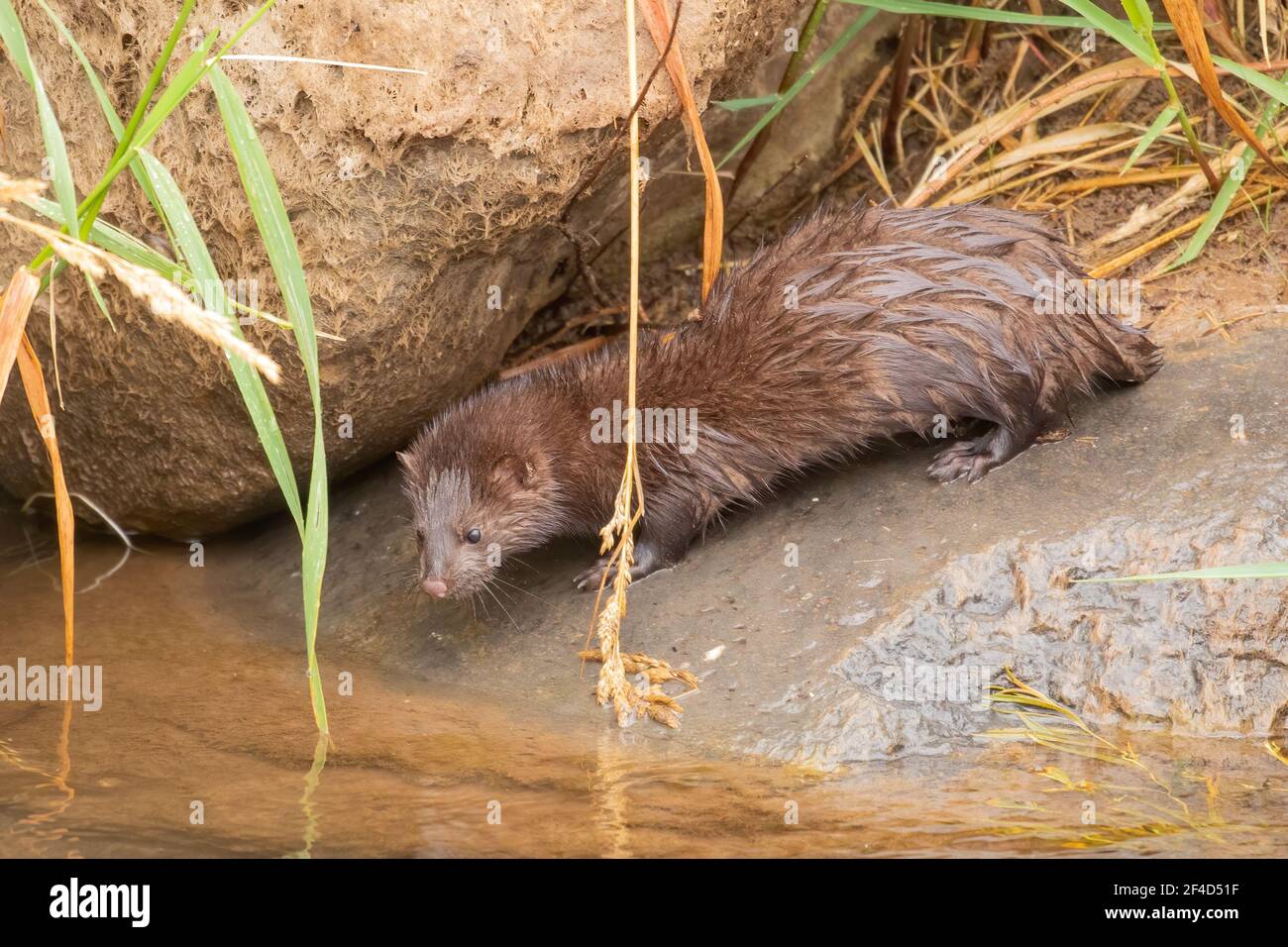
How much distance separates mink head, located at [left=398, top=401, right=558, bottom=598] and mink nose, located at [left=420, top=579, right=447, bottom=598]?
0.08 meters

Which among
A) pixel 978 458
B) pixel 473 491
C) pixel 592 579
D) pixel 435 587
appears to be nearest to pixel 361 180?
Answer: pixel 473 491

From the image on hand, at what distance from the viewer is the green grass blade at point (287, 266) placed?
295cm

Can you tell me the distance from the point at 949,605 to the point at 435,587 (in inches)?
58.1

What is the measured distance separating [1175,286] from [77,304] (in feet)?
12.2

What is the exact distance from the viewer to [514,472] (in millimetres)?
4441

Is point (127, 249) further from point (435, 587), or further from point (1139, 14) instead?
point (1139, 14)

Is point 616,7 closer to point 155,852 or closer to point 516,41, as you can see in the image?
Result: point 516,41

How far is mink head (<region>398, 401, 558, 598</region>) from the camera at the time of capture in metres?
4.34

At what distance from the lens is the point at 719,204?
4289mm

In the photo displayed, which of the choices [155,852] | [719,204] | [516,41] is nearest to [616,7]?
[516,41]

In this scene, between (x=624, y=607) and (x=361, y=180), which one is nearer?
(x=624, y=607)

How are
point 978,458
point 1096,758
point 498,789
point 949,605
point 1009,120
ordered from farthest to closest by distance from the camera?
point 1009,120, point 978,458, point 949,605, point 1096,758, point 498,789

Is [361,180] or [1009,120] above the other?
[1009,120]

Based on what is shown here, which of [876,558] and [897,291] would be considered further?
[897,291]
